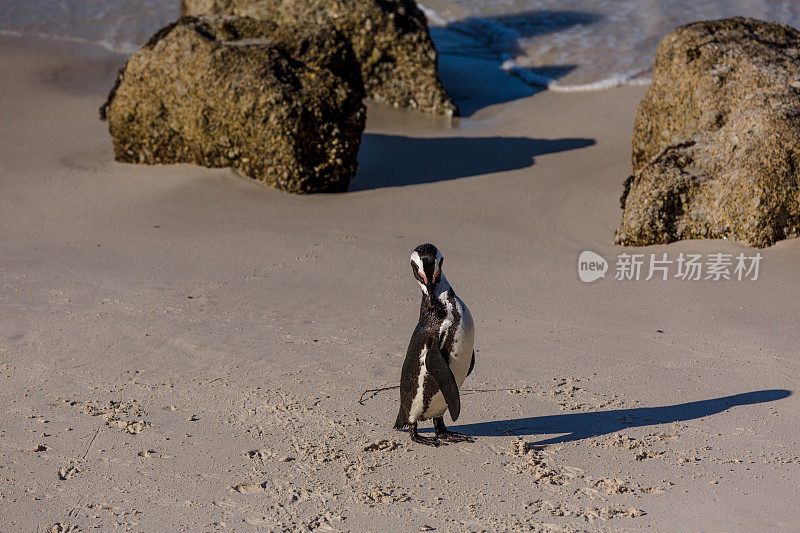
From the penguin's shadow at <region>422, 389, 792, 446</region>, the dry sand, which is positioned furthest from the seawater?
the penguin's shadow at <region>422, 389, 792, 446</region>

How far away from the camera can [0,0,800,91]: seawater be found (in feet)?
42.3

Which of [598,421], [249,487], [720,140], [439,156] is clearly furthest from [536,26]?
[249,487]

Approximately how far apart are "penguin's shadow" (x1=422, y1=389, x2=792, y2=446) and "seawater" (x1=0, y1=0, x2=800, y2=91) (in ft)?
25.6

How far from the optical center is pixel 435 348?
4.18 m

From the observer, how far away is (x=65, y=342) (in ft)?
17.3

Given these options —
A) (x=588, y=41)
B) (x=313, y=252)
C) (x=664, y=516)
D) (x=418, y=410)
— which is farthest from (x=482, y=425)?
(x=588, y=41)

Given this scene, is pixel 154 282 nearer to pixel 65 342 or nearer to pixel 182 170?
pixel 65 342

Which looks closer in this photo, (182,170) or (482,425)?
(482,425)

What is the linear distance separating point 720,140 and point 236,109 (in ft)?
13.1

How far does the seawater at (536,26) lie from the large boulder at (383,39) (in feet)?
6.36

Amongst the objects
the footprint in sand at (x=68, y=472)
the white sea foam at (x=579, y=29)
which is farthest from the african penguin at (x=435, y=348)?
the white sea foam at (x=579, y=29)

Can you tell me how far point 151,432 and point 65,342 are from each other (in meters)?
1.21

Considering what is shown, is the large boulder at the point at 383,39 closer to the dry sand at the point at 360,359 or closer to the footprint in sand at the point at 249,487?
the dry sand at the point at 360,359

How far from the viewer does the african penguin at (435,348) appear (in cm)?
414
